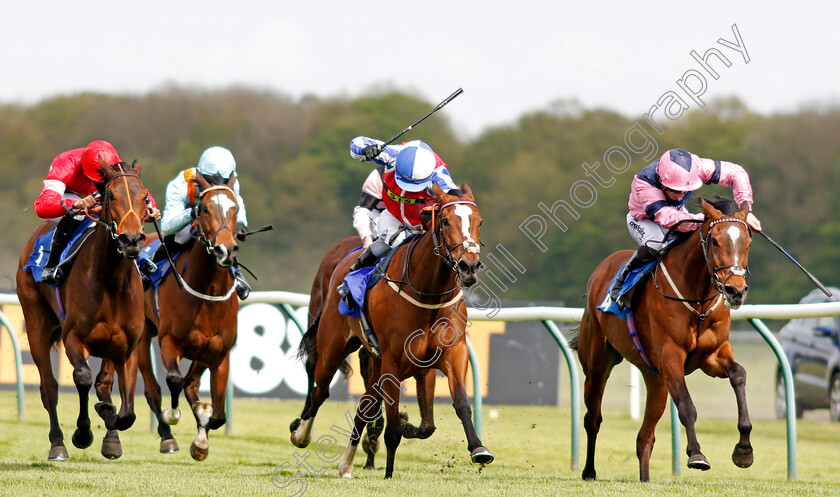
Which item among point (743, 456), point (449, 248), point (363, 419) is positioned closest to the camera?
point (449, 248)

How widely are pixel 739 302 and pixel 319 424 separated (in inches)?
214

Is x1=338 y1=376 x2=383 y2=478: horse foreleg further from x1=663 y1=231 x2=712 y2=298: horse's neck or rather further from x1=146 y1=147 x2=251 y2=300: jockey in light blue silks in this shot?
x1=663 y1=231 x2=712 y2=298: horse's neck

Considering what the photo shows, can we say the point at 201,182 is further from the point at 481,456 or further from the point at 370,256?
the point at 481,456

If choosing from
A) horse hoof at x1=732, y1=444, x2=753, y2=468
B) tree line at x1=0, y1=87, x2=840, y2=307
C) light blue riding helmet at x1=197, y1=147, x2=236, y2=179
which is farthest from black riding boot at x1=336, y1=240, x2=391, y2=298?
tree line at x1=0, y1=87, x2=840, y2=307

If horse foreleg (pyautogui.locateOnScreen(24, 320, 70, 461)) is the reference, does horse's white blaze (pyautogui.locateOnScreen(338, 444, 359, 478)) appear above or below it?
below

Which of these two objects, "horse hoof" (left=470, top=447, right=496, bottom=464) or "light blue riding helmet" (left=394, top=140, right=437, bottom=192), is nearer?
"horse hoof" (left=470, top=447, right=496, bottom=464)

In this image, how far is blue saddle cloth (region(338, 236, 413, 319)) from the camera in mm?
6570

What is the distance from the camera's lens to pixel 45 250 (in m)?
7.23

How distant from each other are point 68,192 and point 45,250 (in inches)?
16.7

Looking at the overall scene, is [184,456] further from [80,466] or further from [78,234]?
[78,234]

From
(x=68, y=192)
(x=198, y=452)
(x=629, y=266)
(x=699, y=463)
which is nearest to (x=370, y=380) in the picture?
(x=198, y=452)

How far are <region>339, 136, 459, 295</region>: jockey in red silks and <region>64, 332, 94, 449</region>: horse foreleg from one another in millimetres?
1587

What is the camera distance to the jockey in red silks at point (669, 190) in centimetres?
661

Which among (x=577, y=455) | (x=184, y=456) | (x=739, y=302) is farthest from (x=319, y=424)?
(x=739, y=302)
